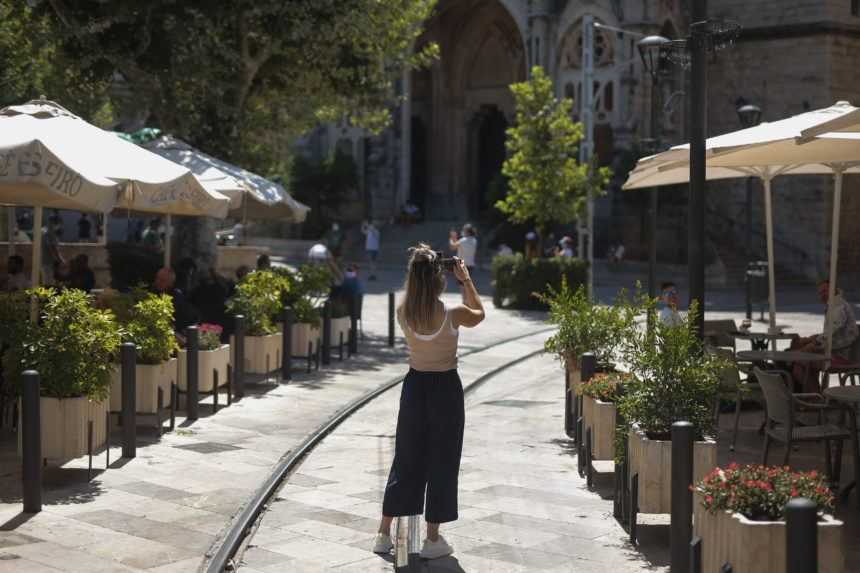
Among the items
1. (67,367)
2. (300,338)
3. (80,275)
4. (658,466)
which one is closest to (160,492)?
(67,367)

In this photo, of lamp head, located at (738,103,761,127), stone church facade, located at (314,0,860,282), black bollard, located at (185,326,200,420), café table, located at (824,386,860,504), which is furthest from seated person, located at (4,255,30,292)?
stone church facade, located at (314,0,860,282)

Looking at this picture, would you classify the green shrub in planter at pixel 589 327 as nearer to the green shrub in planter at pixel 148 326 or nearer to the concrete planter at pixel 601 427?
the concrete planter at pixel 601 427

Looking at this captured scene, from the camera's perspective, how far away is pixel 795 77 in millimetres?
36281

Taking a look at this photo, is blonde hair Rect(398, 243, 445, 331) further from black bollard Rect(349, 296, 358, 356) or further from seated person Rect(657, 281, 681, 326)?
black bollard Rect(349, 296, 358, 356)

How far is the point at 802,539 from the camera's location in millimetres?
4117

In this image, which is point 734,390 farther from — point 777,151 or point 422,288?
point 422,288

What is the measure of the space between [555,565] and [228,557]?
1.82 metres

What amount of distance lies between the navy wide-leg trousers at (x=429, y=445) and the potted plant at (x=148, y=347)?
157 inches

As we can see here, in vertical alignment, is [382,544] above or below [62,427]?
below

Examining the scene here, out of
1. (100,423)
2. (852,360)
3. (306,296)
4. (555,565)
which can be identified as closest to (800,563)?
(555,565)

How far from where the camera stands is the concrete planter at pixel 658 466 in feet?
22.7

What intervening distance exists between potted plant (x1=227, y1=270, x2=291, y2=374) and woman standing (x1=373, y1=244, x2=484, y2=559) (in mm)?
7105

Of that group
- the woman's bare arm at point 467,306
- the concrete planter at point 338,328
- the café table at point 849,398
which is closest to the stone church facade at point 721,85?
the concrete planter at point 338,328

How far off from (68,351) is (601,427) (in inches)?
152
